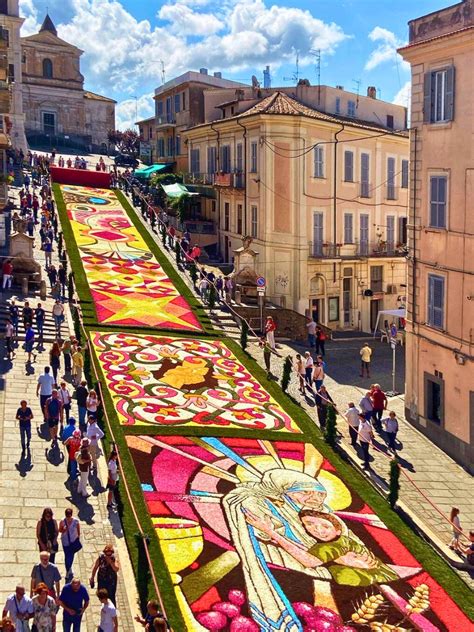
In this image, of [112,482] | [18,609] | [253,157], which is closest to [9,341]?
[112,482]

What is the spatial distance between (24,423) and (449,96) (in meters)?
17.4

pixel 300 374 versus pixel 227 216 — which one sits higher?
pixel 227 216

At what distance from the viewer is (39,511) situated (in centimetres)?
1855

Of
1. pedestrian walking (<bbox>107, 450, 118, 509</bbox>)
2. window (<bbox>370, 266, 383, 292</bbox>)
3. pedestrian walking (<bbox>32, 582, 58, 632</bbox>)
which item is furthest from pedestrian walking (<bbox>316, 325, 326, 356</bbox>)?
pedestrian walking (<bbox>32, 582, 58, 632</bbox>)

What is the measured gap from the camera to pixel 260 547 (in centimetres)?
1919

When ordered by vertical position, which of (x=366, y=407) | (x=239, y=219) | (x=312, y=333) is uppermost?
(x=239, y=219)

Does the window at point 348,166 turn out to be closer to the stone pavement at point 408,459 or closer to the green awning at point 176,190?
the green awning at point 176,190

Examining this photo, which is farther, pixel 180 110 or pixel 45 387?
pixel 180 110

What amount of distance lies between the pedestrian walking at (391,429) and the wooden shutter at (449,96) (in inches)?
401

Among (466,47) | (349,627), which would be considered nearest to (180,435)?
(349,627)

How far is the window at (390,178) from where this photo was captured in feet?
168

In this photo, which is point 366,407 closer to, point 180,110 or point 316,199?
point 316,199

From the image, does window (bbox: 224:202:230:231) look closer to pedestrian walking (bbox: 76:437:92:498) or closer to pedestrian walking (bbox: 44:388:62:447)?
pedestrian walking (bbox: 44:388:62:447)

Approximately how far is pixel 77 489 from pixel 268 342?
1666 cm
